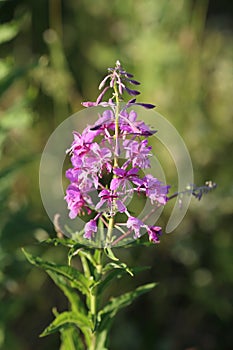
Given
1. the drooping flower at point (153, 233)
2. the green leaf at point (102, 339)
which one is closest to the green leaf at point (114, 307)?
the green leaf at point (102, 339)

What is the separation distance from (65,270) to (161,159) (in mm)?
1766

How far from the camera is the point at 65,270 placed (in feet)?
4.02

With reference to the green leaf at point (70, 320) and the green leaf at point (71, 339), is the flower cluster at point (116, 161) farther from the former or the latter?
the green leaf at point (71, 339)

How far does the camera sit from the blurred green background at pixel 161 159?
2189mm

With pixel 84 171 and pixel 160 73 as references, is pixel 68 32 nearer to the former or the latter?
pixel 160 73

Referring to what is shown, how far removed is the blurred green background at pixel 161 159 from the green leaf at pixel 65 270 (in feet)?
2.25

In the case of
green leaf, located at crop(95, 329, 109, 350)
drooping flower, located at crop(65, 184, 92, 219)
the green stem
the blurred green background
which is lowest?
green leaf, located at crop(95, 329, 109, 350)

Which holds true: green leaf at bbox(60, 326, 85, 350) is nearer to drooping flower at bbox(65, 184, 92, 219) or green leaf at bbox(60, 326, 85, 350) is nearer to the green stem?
the green stem

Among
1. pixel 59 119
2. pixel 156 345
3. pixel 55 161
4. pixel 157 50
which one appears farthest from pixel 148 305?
pixel 157 50

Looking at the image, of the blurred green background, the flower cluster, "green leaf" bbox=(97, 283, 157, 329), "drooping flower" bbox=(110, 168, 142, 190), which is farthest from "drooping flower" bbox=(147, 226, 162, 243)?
the blurred green background

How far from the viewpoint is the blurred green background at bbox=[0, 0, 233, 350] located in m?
2.19

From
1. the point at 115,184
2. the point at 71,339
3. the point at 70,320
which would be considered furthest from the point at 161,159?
the point at 115,184

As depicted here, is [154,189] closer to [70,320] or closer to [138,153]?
[138,153]

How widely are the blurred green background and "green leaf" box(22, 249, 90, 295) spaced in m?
0.69
